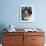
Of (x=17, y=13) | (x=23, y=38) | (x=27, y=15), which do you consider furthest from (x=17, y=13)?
(x=23, y=38)

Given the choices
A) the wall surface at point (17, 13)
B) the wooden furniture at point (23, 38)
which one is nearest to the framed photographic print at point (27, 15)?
the wall surface at point (17, 13)

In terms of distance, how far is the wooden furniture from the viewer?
3.56 m

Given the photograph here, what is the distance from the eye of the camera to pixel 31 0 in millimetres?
4023

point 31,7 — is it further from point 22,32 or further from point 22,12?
point 22,32

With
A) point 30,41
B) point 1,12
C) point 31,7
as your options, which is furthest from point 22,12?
point 30,41

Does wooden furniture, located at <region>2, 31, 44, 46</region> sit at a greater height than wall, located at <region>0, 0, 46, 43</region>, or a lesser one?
lesser

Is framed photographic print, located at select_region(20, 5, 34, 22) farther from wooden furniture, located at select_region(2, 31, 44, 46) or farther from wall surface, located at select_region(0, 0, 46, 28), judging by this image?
wooden furniture, located at select_region(2, 31, 44, 46)

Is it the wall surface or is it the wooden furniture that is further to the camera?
the wall surface

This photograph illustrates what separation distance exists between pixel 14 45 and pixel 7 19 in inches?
→ 36.2

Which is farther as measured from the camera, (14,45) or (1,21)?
(1,21)

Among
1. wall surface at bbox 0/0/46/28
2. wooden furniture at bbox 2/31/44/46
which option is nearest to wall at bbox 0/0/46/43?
wall surface at bbox 0/0/46/28

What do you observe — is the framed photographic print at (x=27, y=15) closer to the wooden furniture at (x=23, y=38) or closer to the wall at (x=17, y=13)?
the wall at (x=17, y=13)

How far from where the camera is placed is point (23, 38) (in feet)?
11.7

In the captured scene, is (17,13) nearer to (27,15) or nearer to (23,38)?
(27,15)
